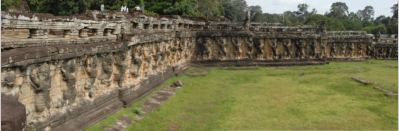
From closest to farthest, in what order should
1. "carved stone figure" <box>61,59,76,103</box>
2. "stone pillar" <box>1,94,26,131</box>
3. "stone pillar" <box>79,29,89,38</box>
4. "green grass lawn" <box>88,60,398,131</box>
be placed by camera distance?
"stone pillar" <box>1,94,26,131</box>, "carved stone figure" <box>61,59,76,103</box>, "stone pillar" <box>79,29,89,38</box>, "green grass lawn" <box>88,60,398,131</box>

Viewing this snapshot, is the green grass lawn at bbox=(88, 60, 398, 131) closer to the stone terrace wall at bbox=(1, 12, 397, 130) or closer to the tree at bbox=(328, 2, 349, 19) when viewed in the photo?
the stone terrace wall at bbox=(1, 12, 397, 130)

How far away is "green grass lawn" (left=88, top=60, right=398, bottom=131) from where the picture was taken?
12141 mm

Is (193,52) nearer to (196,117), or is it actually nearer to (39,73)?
(196,117)

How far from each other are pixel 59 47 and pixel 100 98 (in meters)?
2.62

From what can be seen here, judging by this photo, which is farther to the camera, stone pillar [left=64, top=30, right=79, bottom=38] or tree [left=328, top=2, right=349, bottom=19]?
tree [left=328, top=2, right=349, bottom=19]

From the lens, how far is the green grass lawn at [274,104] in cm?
1214

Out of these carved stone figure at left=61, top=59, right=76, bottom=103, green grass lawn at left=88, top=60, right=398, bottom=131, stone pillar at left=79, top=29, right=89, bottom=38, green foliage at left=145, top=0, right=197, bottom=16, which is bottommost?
green grass lawn at left=88, top=60, right=398, bottom=131

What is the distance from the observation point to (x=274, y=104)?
48.6ft

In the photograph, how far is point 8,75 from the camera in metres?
7.50

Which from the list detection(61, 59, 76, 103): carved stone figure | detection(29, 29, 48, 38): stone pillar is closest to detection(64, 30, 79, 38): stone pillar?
detection(61, 59, 76, 103): carved stone figure

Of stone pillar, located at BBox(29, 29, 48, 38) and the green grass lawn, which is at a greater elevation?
stone pillar, located at BBox(29, 29, 48, 38)

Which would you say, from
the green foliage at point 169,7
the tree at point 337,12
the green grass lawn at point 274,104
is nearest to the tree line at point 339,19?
the tree at point 337,12

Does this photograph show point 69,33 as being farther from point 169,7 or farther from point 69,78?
point 169,7

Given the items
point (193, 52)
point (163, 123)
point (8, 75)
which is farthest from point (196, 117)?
point (193, 52)
